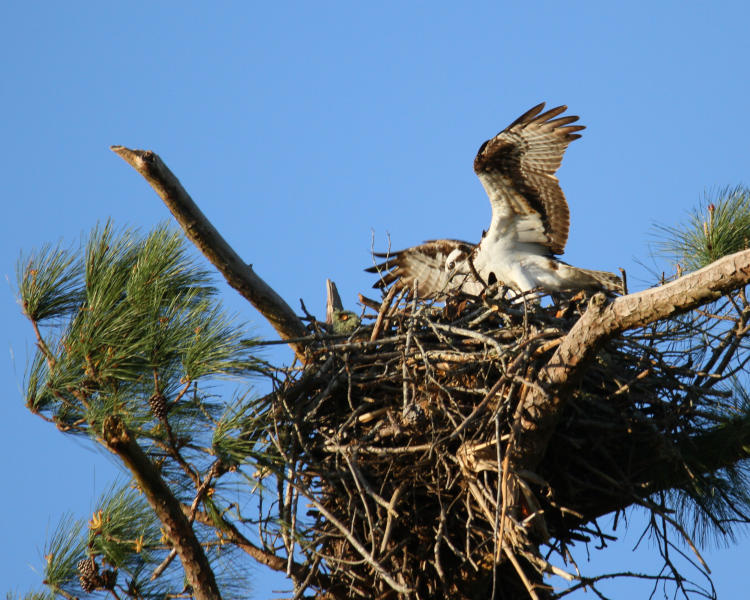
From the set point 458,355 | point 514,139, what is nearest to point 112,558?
point 458,355

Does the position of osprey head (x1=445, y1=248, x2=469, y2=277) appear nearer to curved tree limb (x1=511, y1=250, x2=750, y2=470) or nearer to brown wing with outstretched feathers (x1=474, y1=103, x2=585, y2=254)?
brown wing with outstretched feathers (x1=474, y1=103, x2=585, y2=254)

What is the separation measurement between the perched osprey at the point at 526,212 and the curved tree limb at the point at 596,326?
263 cm

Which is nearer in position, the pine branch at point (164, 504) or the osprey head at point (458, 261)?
the pine branch at point (164, 504)

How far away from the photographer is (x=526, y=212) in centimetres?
664

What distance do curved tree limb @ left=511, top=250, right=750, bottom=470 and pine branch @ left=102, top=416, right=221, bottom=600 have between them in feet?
4.60

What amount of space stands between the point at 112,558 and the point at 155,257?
1439 mm

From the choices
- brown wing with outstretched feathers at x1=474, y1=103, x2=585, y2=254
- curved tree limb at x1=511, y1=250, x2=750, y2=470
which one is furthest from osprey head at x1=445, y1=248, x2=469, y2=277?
curved tree limb at x1=511, y1=250, x2=750, y2=470

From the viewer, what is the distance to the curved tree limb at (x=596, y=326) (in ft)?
8.73

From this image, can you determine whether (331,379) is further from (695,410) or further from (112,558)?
(695,410)

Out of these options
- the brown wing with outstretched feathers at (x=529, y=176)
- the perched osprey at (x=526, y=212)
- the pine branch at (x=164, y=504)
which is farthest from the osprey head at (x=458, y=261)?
the pine branch at (x=164, y=504)

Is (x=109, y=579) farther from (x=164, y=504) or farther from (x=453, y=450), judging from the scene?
(x=453, y=450)

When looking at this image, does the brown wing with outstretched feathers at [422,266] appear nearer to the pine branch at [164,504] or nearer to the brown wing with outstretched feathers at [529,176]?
the brown wing with outstretched feathers at [529,176]

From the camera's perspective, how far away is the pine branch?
3.41 m

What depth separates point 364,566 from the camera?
431 cm
